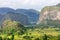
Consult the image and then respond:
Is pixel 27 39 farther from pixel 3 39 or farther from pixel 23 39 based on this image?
pixel 3 39

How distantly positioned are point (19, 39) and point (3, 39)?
1072 cm

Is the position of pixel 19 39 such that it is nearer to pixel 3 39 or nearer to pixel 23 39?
pixel 23 39

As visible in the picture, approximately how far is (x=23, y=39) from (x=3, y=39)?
1326 centimetres

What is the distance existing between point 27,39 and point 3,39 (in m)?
14.8

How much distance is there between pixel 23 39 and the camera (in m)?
123

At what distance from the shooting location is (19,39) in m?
124

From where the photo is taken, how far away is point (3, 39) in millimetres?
128750

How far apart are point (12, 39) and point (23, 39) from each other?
6.59m

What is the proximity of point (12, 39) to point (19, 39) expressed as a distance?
5447 mm

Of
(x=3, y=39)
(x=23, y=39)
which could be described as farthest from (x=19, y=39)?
(x=3, y=39)

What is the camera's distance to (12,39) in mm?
119875

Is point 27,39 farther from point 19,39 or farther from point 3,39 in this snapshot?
point 3,39

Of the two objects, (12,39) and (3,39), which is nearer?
(12,39)

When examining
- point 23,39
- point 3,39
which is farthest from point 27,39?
point 3,39
